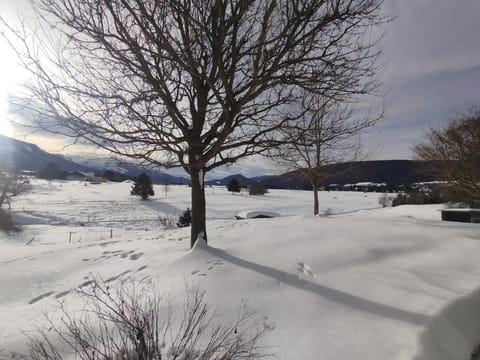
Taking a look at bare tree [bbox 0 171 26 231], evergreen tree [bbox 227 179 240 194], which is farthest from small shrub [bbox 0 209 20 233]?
evergreen tree [bbox 227 179 240 194]

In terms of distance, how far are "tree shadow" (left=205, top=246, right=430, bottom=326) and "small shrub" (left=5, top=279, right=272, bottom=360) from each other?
0.80 meters

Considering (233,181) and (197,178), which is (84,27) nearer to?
(197,178)

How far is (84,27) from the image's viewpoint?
3.87 m

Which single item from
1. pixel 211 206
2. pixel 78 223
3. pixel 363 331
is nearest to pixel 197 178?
pixel 363 331

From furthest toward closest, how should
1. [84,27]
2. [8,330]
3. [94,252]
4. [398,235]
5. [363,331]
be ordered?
[94,252] → [398,235] → [84,27] → [8,330] → [363,331]

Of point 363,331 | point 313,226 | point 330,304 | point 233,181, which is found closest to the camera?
point 363,331

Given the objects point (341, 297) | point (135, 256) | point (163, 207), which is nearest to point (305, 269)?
point (341, 297)

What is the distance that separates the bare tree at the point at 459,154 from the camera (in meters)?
12.8

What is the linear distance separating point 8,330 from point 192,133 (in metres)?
3.59

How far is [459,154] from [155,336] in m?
15.5

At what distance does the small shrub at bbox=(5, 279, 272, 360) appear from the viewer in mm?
2101

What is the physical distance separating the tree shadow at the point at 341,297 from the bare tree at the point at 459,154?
13141mm

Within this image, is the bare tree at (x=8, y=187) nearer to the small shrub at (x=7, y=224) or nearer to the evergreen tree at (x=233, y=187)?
the small shrub at (x=7, y=224)

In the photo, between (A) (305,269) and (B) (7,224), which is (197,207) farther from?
(B) (7,224)
